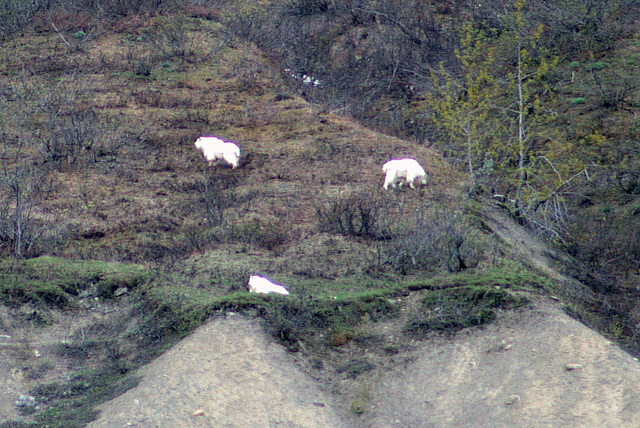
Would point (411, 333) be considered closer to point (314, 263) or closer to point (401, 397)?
point (401, 397)

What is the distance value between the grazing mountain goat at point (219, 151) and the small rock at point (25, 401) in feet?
30.2

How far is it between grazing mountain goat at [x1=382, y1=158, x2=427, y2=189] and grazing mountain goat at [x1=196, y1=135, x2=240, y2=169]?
139 inches

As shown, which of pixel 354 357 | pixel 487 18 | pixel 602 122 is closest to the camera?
pixel 354 357

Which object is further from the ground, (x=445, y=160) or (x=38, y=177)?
(x=445, y=160)

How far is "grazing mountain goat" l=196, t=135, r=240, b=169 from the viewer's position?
55.7 ft

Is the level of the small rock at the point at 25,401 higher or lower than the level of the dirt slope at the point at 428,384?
lower

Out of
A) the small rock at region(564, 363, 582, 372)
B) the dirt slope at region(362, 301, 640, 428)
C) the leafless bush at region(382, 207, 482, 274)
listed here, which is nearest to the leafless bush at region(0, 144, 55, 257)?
the leafless bush at region(382, 207, 482, 274)

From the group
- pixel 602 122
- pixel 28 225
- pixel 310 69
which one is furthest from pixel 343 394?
pixel 310 69

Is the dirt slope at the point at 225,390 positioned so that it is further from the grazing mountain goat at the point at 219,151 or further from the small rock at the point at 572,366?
the grazing mountain goat at the point at 219,151

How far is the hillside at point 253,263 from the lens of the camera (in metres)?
8.09

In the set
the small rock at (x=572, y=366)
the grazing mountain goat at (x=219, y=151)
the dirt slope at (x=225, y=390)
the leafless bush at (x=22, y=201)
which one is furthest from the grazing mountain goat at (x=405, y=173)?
the small rock at (x=572, y=366)

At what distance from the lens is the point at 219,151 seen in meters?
17.0

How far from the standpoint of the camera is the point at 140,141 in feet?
59.5

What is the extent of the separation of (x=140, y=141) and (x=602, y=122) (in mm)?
11140
